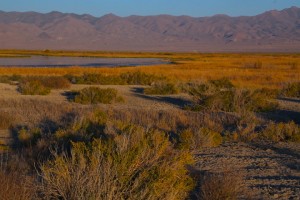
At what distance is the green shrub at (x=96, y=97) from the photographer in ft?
78.6

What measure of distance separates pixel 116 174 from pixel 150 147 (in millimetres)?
1548

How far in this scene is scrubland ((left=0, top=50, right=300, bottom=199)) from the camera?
23.3ft

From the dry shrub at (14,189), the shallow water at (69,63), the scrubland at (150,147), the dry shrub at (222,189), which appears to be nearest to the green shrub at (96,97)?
the scrubland at (150,147)

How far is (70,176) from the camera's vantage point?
7.23 m

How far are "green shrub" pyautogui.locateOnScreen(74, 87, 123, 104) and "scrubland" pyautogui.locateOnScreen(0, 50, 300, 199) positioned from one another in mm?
49

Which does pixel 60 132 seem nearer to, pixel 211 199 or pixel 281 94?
pixel 211 199

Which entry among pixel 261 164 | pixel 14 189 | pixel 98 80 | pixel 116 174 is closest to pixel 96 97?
pixel 98 80

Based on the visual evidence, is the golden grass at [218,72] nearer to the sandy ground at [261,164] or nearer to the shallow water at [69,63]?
the shallow water at [69,63]

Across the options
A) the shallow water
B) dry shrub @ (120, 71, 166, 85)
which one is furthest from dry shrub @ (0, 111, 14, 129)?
the shallow water

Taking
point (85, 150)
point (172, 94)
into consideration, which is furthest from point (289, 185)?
point (172, 94)

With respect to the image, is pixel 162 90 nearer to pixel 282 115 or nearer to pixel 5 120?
pixel 282 115

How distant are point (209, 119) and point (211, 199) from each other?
1035cm

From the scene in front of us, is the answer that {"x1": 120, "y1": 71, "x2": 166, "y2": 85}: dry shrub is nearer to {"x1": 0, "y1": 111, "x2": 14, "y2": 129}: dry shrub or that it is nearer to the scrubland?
the scrubland

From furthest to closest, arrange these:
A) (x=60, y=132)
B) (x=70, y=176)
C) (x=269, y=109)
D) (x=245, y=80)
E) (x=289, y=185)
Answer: (x=245, y=80) → (x=269, y=109) → (x=60, y=132) → (x=289, y=185) → (x=70, y=176)
